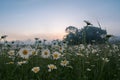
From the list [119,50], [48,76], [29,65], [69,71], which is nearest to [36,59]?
[29,65]

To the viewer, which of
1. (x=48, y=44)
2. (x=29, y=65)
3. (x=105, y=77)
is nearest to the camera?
(x=105, y=77)

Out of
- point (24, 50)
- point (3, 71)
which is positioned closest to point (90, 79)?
point (24, 50)

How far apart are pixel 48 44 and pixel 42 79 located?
569 centimetres

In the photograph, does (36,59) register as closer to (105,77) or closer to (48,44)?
(105,77)

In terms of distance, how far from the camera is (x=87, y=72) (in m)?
5.59

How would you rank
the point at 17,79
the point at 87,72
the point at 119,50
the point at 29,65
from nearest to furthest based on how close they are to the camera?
the point at 17,79, the point at 87,72, the point at 29,65, the point at 119,50

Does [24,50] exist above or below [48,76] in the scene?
above

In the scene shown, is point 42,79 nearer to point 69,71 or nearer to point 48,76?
point 48,76

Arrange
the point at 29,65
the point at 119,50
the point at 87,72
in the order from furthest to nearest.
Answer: the point at 119,50, the point at 29,65, the point at 87,72

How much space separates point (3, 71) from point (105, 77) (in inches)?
75.4

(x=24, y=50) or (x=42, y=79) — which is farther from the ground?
(x=24, y=50)

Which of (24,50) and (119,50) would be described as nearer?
(24,50)

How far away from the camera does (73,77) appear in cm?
495

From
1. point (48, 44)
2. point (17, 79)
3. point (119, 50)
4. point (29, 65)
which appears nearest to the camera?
point (17, 79)
